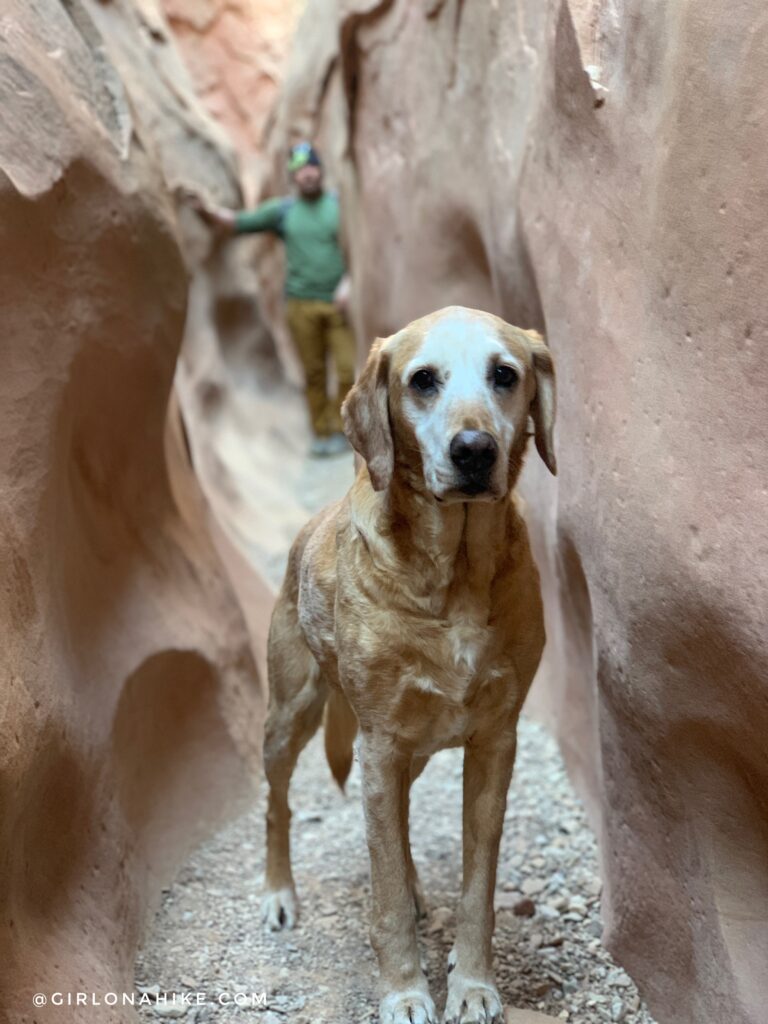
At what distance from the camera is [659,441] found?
2783 millimetres

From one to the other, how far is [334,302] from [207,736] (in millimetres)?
5597

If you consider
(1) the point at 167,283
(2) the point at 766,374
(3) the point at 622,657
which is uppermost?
(2) the point at 766,374

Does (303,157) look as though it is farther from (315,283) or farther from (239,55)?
(239,55)

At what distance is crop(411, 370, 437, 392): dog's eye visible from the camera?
2642 mm

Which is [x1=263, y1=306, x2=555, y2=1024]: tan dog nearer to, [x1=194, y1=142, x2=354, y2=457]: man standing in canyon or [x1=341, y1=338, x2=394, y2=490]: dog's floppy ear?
[x1=341, y1=338, x2=394, y2=490]: dog's floppy ear

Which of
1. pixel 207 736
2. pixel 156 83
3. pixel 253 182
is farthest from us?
pixel 253 182

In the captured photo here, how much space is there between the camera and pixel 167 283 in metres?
4.49

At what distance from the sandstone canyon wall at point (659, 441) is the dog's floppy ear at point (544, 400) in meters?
0.26

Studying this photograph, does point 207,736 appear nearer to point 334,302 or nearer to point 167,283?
point 167,283

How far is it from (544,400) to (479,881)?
1.33 m

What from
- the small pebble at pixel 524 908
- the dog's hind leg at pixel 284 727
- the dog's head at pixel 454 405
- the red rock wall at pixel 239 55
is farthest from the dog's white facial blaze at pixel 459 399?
the red rock wall at pixel 239 55

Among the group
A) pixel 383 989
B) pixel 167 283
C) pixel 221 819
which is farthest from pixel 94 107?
pixel 383 989

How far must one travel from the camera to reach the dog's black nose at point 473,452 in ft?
7.98

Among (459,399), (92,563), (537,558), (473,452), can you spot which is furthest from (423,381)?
(537,558)
